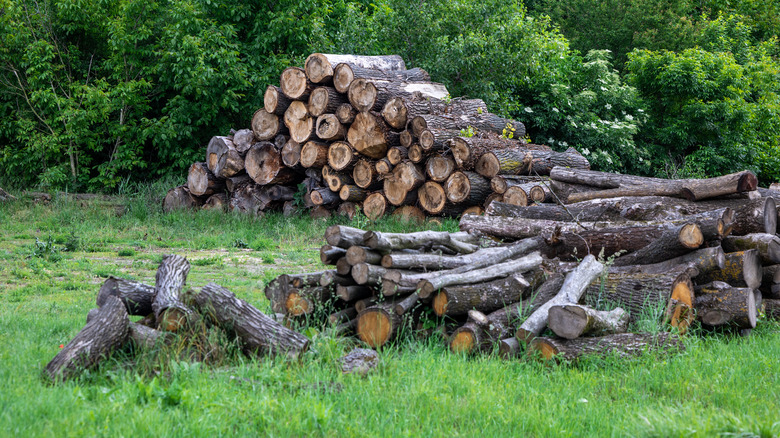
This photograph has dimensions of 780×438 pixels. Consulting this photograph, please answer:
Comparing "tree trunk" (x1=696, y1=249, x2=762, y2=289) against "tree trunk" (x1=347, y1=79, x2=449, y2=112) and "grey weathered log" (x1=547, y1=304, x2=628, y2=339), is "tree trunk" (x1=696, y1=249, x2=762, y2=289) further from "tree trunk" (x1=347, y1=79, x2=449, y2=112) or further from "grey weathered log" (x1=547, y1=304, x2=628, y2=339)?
"tree trunk" (x1=347, y1=79, x2=449, y2=112)

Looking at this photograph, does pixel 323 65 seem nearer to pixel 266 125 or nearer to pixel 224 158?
pixel 266 125

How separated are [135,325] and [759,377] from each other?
13.4ft

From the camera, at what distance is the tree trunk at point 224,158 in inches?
508

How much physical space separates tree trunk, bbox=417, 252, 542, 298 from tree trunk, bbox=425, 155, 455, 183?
4.57 metres

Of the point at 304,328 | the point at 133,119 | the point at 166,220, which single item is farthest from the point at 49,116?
the point at 304,328

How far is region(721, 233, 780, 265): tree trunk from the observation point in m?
6.02

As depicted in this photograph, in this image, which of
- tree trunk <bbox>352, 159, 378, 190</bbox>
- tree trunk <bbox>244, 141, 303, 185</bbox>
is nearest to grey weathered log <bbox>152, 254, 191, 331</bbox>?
tree trunk <bbox>352, 159, 378, 190</bbox>

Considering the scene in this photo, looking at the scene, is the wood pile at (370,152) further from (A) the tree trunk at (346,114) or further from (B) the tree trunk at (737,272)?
(B) the tree trunk at (737,272)

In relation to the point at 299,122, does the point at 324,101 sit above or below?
above

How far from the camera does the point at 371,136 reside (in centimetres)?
1104

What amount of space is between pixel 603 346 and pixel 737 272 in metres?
1.95

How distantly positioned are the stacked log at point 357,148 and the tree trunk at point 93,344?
6920mm

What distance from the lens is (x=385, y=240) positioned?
531 centimetres

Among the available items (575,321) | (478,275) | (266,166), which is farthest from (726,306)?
(266,166)
